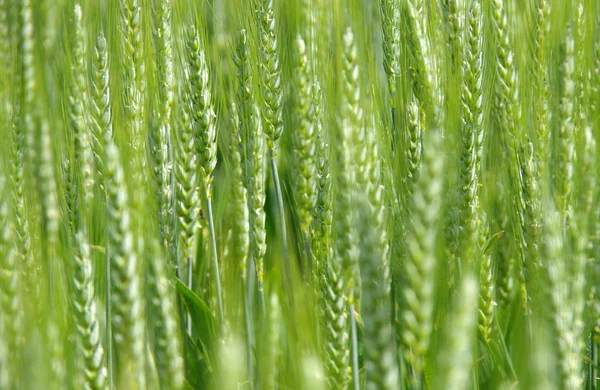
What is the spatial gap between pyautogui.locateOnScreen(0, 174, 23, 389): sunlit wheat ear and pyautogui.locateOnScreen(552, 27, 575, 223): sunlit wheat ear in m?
0.91

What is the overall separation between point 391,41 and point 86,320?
1102 millimetres

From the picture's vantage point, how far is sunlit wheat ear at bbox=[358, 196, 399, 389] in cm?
91

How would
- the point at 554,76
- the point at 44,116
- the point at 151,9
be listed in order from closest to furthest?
1. the point at 44,116
2. the point at 554,76
3. the point at 151,9

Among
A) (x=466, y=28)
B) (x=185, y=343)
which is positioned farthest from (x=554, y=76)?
(x=185, y=343)

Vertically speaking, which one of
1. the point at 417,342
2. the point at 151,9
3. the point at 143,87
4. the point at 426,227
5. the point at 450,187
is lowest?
the point at 417,342

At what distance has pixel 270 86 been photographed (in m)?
1.64

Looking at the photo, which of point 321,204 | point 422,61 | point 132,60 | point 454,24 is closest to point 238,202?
point 321,204

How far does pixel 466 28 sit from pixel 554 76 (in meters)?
0.31

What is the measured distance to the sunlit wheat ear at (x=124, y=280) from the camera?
0.96m

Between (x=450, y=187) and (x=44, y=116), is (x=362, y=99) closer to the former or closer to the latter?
(x=450, y=187)

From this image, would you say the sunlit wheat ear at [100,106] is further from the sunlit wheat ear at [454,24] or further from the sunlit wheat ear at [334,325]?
the sunlit wheat ear at [454,24]

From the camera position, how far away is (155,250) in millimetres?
1117

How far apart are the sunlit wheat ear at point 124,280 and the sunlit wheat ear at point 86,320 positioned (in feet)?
0.22

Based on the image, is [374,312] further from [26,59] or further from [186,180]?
[26,59]
